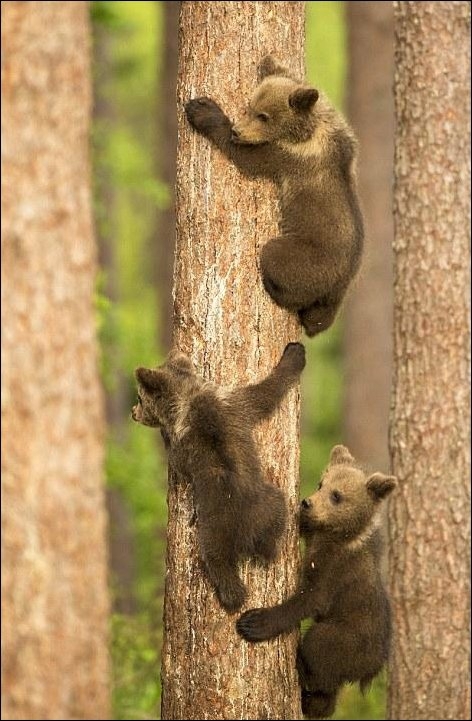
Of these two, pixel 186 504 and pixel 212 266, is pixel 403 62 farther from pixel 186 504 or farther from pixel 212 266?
pixel 186 504

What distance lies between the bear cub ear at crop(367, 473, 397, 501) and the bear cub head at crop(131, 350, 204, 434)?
1.43 m

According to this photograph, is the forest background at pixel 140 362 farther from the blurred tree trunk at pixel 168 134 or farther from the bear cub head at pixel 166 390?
the bear cub head at pixel 166 390

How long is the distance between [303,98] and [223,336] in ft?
5.75

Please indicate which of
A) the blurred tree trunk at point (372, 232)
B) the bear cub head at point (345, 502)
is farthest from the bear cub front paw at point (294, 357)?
the blurred tree trunk at point (372, 232)

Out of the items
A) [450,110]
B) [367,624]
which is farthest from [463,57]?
[367,624]

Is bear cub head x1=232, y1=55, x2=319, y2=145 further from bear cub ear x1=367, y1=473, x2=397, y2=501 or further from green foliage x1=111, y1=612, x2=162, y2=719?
green foliage x1=111, y1=612, x2=162, y2=719

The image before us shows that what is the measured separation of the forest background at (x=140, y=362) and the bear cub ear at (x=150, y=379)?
2.92m

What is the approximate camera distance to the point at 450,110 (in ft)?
28.5

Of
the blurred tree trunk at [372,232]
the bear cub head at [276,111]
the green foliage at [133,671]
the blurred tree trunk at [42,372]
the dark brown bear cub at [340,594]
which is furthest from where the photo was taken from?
the blurred tree trunk at [372,232]

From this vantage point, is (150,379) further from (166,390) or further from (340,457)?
(340,457)

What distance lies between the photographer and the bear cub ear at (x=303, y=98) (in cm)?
712

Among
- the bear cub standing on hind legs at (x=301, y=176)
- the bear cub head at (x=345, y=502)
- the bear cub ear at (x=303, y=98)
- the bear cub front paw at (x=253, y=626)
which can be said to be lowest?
the bear cub front paw at (x=253, y=626)

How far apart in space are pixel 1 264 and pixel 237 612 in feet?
8.03

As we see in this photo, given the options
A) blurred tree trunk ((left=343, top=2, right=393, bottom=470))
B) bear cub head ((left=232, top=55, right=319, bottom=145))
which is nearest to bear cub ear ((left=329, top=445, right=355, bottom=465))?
bear cub head ((left=232, top=55, right=319, bottom=145))
